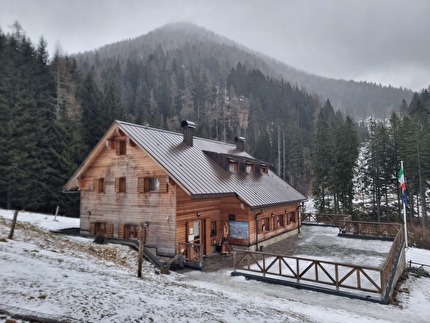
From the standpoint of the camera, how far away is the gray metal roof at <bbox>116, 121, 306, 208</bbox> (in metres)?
17.8

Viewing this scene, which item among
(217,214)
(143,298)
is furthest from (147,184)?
(143,298)

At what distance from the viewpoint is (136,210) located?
1877cm

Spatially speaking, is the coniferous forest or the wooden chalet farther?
the coniferous forest

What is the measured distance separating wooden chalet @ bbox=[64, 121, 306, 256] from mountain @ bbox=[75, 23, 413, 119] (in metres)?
85.0

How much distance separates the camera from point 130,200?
19.1 metres

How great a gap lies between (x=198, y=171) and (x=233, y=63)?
4804 inches

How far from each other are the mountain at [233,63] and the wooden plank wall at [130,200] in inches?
3420

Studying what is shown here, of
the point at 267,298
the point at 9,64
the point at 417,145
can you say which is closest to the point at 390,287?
the point at 267,298

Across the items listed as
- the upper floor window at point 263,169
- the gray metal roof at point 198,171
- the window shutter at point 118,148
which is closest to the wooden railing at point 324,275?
the gray metal roof at point 198,171

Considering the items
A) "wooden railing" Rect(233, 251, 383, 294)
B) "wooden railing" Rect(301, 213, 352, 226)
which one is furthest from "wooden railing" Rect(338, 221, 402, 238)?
"wooden railing" Rect(233, 251, 383, 294)

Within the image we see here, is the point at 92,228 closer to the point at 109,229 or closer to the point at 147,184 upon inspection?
the point at 109,229

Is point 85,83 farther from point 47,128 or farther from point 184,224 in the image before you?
point 184,224

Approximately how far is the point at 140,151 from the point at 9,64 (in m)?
33.1

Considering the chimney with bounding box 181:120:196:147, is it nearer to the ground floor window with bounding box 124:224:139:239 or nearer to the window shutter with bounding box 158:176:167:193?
the window shutter with bounding box 158:176:167:193
